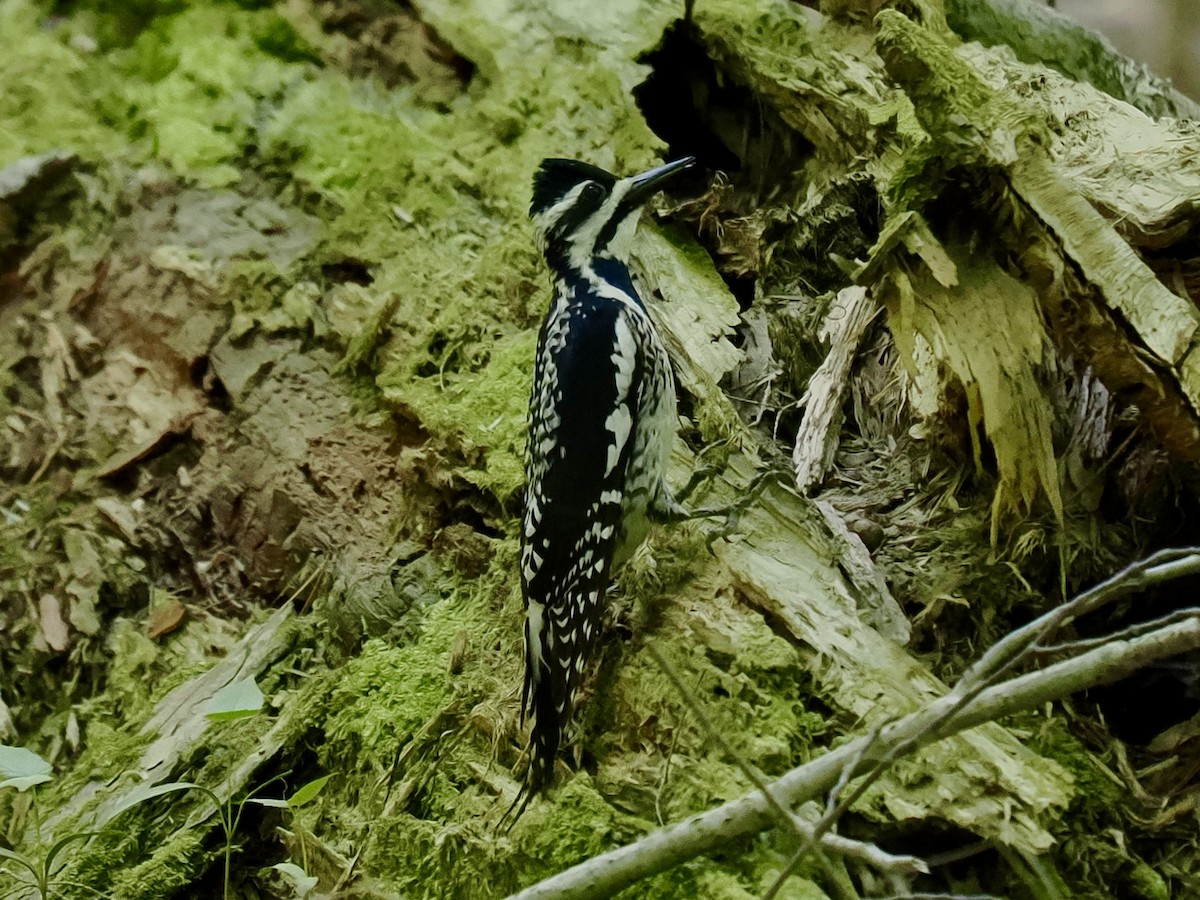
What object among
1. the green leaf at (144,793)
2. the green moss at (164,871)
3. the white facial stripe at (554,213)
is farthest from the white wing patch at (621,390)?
the green moss at (164,871)

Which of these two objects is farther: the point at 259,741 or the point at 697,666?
the point at 259,741

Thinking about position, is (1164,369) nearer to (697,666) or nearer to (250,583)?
(697,666)

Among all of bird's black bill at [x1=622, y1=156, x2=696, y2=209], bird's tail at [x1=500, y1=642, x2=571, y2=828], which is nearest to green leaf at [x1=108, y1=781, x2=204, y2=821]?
bird's tail at [x1=500, y1=642, x2=571, y2=828]

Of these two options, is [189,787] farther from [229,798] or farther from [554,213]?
[554,213]

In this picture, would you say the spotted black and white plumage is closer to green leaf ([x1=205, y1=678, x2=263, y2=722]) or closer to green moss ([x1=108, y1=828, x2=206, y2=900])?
green leaf ([x1=205, y1=678, x2=263, y2=722])

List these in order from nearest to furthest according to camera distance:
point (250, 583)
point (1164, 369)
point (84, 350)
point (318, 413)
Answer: point (1164, 369), point (250, 583), point (318, 413), point (84, 350)

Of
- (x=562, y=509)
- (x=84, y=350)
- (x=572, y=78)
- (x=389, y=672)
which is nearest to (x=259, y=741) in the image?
(x=389, y=672)
